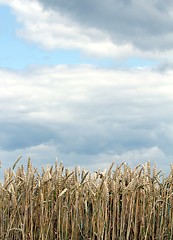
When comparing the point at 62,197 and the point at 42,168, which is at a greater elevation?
the point at 42,168

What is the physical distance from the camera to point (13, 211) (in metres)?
4.44

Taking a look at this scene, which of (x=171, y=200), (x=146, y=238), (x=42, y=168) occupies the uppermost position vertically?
(x=42, y=168)

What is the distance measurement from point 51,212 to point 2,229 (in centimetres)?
47

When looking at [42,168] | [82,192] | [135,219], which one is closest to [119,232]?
[135,219]

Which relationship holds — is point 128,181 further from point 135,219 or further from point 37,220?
point 37,220

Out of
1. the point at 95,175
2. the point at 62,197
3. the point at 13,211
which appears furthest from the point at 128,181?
the point at 13,211

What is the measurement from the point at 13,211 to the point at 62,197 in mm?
456

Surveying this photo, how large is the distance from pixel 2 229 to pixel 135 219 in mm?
1205

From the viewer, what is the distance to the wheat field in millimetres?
4414

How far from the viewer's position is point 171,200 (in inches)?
178

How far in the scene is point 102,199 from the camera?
14.5 feet

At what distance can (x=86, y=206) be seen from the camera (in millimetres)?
4418

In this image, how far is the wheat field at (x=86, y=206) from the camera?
441 cm

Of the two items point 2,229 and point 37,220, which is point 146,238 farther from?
point 2,229
